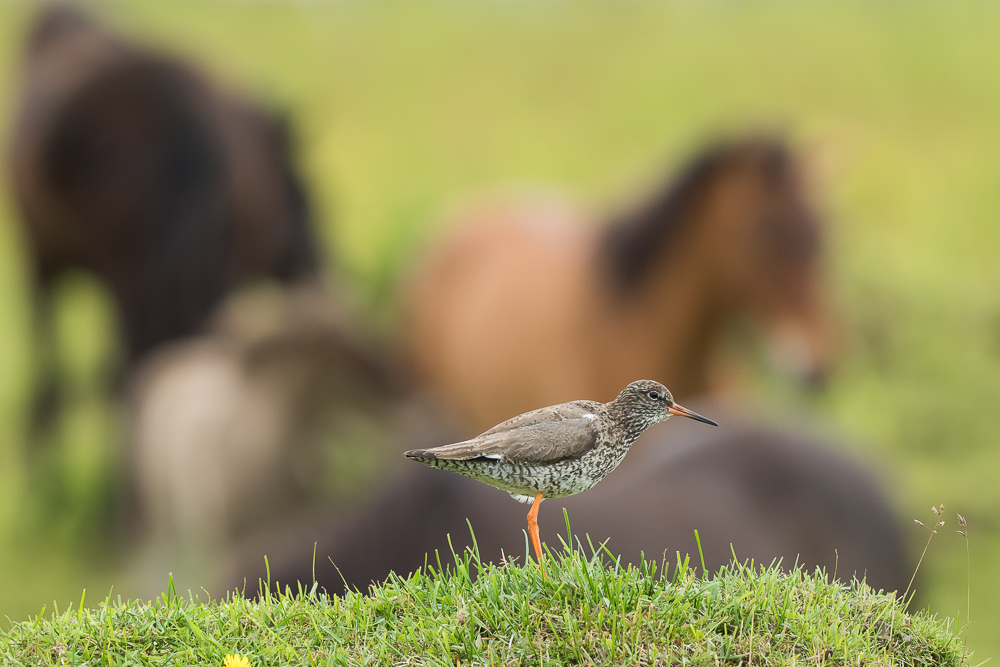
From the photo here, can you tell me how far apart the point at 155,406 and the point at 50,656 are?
4098 millimetres

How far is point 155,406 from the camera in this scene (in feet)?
19.4

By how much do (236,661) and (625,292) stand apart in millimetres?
5399

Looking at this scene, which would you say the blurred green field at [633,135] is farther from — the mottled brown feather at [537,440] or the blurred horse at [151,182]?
the mottled brown feather at [537,440]

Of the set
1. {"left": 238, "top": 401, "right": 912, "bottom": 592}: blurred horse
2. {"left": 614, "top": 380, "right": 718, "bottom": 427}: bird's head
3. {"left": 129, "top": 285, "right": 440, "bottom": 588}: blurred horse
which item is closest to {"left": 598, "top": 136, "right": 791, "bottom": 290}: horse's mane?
{"left": 238, "top": 401, "right": 912, "bottom": 592}: blurred horse

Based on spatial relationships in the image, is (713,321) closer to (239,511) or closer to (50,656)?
(239,511)

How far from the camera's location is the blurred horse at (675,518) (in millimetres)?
3258

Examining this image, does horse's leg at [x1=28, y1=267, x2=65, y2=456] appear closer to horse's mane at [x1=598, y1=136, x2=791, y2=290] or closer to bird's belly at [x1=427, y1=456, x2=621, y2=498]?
horse's mane at [x1=598, y1=136, x2=791, y2=290]

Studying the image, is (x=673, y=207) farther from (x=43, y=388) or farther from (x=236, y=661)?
(x=43, y=388)

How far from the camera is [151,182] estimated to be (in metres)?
6.97

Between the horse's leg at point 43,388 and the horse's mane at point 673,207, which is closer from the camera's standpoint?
the horse's mane at point 673,207

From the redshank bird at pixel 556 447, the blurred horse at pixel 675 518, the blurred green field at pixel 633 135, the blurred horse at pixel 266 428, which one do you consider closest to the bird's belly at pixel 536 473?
the redshank bird at pixel 556 447

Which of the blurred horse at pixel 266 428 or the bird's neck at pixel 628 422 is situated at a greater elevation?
the bird's neck at pixel 628 422

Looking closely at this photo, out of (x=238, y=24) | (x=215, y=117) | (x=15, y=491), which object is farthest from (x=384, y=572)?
(x=238, y=24)

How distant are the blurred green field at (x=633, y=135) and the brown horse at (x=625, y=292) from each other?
4.34 ft
